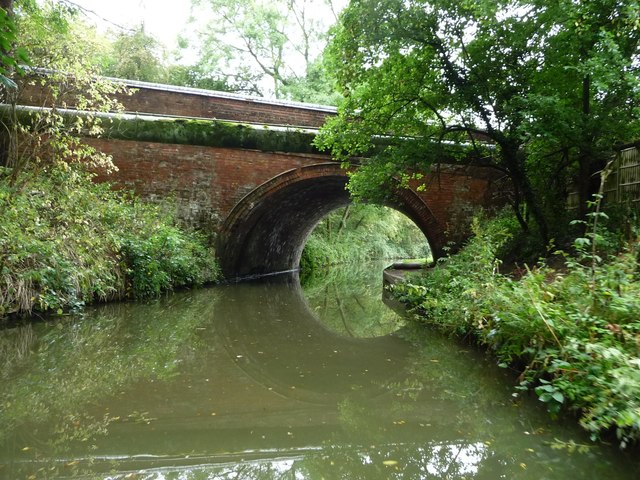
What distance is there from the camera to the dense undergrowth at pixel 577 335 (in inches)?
111

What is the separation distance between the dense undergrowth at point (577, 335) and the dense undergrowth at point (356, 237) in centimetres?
1507

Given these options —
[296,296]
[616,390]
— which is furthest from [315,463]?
[296,296]

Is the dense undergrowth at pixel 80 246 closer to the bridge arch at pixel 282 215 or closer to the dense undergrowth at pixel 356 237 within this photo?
the bridge arch at pixel 282 215

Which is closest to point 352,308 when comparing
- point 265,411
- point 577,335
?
point 577,335

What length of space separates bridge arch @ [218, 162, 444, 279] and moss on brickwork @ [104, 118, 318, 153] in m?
0.68

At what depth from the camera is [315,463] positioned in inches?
104

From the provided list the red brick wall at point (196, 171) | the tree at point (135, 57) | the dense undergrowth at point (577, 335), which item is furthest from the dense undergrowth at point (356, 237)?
the dense undergrowth at point (577, 335)

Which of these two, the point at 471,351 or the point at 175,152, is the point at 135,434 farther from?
the point at 175,152

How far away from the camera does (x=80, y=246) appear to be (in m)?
7.26

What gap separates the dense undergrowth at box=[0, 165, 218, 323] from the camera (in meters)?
6.11

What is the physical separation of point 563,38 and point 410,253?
26.4 metres

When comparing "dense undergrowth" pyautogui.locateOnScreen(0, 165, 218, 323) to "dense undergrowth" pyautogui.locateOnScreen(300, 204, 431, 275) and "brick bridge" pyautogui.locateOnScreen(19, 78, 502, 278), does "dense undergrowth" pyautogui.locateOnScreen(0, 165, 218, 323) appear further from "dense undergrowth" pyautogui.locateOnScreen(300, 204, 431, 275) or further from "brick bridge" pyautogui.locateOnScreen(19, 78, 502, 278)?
"dense undergrowth" pyautogui.locateOnScreen(300, 204, 431, 275)

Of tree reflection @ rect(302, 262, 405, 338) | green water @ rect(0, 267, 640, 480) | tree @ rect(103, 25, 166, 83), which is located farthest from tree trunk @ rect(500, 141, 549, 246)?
tree @ rect(103, 25, 166, 83)

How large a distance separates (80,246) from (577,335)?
672cm
